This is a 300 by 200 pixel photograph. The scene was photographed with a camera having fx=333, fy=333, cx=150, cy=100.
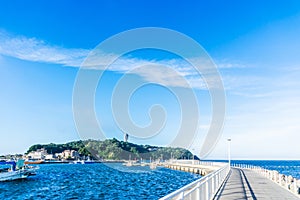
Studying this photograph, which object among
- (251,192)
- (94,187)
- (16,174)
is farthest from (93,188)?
(251,192)

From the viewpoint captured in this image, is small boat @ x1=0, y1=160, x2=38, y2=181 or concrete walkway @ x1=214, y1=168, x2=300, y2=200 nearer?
concrete walkway @ x1=214, y1=168, x2=300, y2=200

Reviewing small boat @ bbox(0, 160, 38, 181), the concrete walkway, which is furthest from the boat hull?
the concrete walkway

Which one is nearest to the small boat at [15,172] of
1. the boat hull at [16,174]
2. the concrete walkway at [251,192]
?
the boat hull at [16,174]

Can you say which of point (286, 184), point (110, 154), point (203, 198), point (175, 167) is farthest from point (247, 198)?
point (110, 154)

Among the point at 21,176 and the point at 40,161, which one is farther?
the point at 40,161

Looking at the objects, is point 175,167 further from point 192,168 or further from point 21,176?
point 21,176

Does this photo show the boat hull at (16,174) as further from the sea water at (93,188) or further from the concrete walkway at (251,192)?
the concrete walkway at (251,192)

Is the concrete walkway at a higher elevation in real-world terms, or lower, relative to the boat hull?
higher

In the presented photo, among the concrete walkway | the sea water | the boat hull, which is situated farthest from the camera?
the boat hull

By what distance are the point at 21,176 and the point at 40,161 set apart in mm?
137539

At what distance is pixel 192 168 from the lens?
83875 mm

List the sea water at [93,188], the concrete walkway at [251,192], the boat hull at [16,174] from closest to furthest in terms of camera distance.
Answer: the concrete walkway at [251,192] < the sea water at [93,188] < the boat hull at [16,174]

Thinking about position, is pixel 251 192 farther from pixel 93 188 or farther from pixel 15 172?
pixel 15 172

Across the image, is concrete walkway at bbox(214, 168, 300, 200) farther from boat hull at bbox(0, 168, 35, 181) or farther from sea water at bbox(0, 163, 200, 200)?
boat hull at bbox(0, 168, 35, 181)
